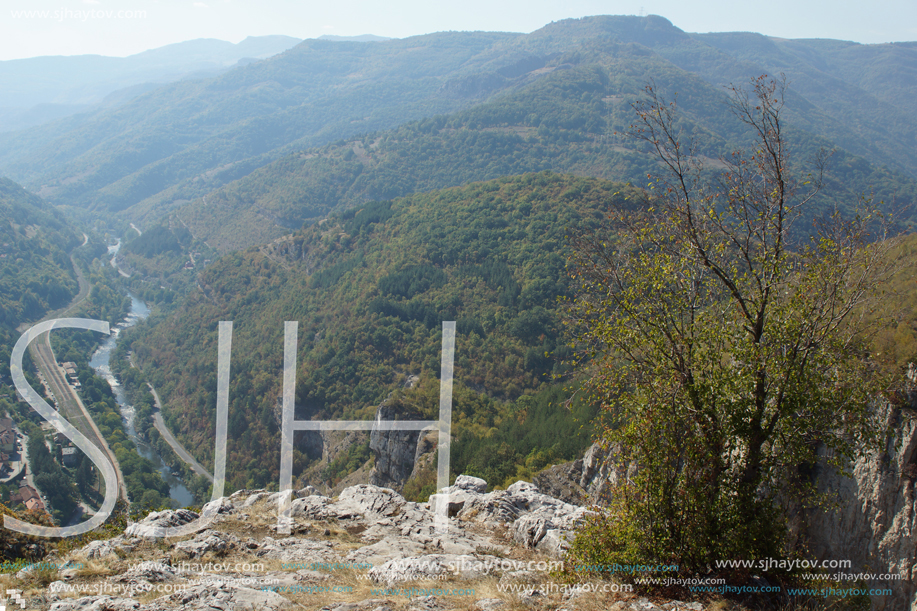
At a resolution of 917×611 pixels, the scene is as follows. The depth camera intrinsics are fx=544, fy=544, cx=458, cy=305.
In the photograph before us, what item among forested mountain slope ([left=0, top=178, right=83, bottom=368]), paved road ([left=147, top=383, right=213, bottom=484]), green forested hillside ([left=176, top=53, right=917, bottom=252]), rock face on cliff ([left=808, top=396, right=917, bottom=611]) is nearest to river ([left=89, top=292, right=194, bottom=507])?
paved road ([left=147, top=383, right=213, bottom=484])

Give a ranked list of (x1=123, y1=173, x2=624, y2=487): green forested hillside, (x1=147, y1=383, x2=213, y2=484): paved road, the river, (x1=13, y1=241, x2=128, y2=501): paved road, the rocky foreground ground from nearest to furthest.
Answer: the rocky foreground ground → (x1=123, y1=173, x2=624, y2=487): green forested hillside → (x1=13, y1=241, x2=128, y2=501): paved road → the river → (x1=147, y1=383, x2=213, y2=484): paved road

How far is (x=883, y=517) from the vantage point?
9102 mm

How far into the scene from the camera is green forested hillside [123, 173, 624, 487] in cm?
4625

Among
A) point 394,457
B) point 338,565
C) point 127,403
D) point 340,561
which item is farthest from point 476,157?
point 338,565

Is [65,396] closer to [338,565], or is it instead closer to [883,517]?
[338,565]

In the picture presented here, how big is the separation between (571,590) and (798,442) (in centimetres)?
405

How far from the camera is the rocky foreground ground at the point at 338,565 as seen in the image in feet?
26.1

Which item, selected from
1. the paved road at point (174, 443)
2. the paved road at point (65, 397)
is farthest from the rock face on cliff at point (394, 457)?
the paved road at point (174, 443)

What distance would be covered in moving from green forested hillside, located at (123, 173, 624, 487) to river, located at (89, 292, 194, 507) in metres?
4.53

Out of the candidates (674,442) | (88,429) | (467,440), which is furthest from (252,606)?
(88,429)

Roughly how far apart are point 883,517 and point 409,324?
183 ft

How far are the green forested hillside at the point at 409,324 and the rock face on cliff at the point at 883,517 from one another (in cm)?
2135

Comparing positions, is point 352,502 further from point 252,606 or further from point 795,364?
point 795,364

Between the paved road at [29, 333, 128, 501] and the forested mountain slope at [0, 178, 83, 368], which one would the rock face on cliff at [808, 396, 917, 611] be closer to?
the paved road at [29, 333, 128, 501]
